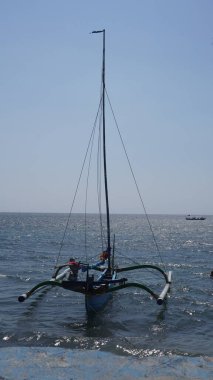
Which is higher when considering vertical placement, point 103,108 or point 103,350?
point 103,108

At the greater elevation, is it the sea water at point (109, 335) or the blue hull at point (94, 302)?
the blue hull at point (94, 302)

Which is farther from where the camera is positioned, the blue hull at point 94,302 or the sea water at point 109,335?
the blue hull at point 94,302

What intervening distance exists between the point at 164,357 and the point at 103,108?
14977mm

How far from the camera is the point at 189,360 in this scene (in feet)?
49.4

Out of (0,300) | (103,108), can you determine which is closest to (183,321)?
(0,300)

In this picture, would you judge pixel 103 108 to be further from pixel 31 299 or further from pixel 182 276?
pixel 182 276

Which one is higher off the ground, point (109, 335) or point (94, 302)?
point (94, 302)

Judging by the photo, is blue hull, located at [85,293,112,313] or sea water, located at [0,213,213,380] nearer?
sea water, located at [0,213,213,380]

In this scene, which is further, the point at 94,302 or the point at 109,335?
the point at 94,302

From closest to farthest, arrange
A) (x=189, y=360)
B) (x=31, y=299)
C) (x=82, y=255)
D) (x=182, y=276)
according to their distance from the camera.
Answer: (x=189, y=360)
(x=31, y=299)
(x=182, y=276)
(x=82, y=255)

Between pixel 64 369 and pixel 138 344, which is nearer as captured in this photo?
pixel 64 369

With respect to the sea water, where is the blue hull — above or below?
above

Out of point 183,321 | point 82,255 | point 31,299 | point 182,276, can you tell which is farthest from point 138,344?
point 82,255

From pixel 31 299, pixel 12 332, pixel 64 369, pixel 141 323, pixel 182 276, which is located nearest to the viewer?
pixel 64 369
